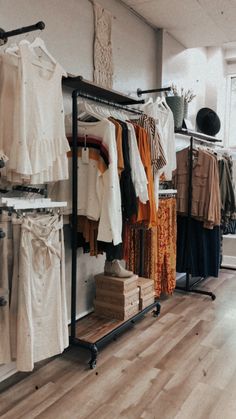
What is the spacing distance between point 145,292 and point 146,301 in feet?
0.26

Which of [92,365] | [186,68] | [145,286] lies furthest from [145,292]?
[186,68]

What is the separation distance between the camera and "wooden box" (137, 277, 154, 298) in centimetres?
297

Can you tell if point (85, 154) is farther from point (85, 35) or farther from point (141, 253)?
point (141, 253)

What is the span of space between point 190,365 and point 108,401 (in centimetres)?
67

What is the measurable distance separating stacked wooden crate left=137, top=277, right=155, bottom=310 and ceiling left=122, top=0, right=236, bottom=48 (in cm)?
241

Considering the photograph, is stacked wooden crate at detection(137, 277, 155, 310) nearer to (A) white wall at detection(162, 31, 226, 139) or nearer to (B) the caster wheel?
(B) the caster wheel

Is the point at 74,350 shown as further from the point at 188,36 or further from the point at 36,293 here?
the point at 188,36

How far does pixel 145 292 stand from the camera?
3018 millimetres

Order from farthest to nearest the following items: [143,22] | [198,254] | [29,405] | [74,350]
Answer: [198,254] → [143,22] → [74,350] → [29,405]

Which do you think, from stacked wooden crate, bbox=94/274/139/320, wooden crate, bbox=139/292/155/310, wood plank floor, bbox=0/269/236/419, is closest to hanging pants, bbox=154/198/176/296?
wooden crate, bbox=139/292/155/310

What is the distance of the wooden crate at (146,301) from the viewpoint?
2.97 metres

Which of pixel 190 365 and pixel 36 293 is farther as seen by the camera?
pixel 190 365

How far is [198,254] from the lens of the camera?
392 centimetres

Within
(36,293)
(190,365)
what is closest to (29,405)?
(36,293)
